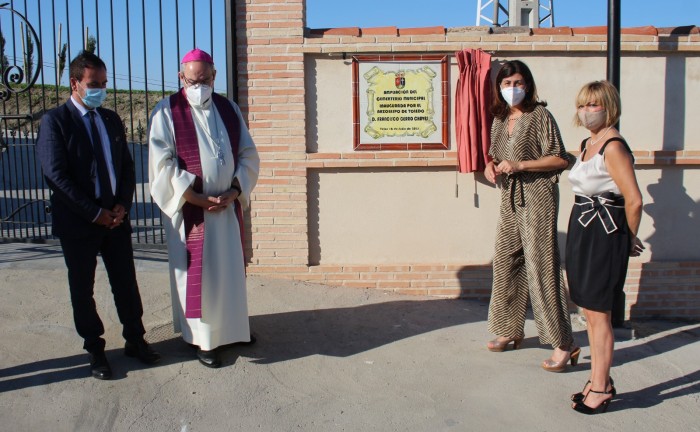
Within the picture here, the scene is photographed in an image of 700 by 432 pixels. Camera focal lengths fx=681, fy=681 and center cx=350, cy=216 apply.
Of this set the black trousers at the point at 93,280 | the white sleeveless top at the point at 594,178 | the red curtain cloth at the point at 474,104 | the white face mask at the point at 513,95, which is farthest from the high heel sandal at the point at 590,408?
the black trousers at the point at 93,280

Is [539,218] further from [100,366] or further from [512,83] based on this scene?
[100,366]

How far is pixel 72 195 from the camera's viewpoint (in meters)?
3.90

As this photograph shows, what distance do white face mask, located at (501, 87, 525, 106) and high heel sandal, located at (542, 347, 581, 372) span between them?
1.69m

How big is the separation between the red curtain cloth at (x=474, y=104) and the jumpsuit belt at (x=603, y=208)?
200 cm

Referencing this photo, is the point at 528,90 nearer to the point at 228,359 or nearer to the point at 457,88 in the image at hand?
the point at 457,88

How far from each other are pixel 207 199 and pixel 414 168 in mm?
2320

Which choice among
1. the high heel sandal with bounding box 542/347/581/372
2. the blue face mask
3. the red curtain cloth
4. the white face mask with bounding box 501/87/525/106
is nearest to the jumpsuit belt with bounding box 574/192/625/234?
the white face mask with bounding box 501/87/525/106

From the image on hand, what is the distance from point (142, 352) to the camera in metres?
4.39

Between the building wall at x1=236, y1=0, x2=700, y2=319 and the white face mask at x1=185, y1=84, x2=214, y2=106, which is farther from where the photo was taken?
the building wall at x1=236, y1=0, x2=700, y2=319

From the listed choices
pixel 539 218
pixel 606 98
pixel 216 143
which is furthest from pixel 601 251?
pixel 216 143

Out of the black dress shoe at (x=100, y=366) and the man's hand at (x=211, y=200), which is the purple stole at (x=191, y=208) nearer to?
the man's hand at (x=211, y=200)

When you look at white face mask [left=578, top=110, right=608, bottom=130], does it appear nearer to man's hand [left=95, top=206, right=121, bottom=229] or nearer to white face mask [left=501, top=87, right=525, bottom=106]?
white face mask [left=501, top=87, right=525, bottom=106]

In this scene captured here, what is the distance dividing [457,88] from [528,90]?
1.42m

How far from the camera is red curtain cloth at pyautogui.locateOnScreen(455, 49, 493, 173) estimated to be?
229 inches
